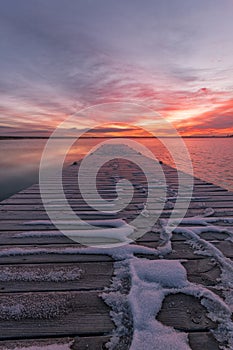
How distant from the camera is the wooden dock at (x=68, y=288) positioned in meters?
1.46

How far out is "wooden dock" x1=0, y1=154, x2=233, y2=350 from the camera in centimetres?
146

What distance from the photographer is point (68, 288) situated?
190 cm

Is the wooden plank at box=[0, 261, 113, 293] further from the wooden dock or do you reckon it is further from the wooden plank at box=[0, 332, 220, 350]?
the wooden plank at box=[0, 332, 220, 350]

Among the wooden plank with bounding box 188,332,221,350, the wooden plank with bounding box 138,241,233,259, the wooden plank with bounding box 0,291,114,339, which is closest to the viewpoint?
the wooden plank with bounding box 188,332,221,350

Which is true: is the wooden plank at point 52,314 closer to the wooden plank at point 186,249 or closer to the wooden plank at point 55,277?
the wooden plank at point 55,277

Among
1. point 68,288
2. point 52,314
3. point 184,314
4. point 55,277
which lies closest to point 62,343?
point 52,314

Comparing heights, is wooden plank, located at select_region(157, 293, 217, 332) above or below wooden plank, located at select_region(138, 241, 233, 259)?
below

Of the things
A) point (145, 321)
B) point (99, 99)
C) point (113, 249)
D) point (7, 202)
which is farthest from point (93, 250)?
point (99, 99)

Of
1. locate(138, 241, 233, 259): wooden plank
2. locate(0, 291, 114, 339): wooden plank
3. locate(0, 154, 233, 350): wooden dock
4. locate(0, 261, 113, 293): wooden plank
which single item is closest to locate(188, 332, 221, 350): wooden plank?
locate(0, 154, 233, 350): wooden dock

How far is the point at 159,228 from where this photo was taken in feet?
10.3

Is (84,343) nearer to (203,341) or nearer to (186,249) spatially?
(203,341)

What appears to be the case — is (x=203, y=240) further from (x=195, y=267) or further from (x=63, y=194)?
(x=63, y=194)

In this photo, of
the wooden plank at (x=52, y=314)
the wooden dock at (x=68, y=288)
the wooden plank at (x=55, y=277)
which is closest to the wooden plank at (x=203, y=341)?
the wooden dock at (x=68, y=288)

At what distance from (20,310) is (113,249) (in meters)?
1.06
